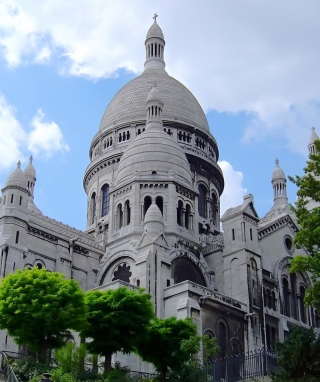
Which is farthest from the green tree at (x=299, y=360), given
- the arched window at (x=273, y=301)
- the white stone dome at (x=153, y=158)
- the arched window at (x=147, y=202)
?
the white stone dome at (x=153, y=158)

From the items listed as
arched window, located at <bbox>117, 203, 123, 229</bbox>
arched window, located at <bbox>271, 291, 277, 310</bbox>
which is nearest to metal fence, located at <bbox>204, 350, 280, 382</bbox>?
arched window, located at <bbox>271, 291, 277, 310</bbox>

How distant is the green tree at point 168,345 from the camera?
3844cm

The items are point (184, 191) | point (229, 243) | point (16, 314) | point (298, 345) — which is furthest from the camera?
point (184, 191)

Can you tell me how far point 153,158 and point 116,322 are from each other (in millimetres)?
24403

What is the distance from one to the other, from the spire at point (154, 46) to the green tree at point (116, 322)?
→ 165ft

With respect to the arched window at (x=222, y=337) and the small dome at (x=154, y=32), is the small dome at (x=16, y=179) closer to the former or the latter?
the arched window at (x=222, y=337)

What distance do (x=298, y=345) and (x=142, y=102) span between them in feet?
167

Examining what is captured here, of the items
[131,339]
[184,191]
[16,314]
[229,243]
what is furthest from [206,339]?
[184,191]

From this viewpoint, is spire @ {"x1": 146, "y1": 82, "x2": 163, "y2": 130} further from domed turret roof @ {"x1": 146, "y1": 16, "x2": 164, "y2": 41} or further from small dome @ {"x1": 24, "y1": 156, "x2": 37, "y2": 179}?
domed turret roof @ {"x1": 146, "y1": 16, "x2": 164, "y2": 41}

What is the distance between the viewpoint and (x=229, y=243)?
5578 cm

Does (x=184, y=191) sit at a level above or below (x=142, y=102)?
below

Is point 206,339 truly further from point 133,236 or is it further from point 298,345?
point 133,236

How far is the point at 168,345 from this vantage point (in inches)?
1542

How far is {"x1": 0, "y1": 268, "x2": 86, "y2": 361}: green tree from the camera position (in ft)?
119
